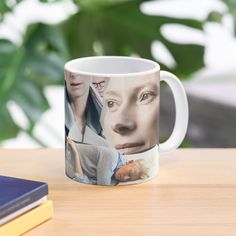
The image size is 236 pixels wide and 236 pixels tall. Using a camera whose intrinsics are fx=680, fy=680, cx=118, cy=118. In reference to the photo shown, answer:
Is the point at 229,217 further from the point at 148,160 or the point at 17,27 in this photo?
the point at 17,27

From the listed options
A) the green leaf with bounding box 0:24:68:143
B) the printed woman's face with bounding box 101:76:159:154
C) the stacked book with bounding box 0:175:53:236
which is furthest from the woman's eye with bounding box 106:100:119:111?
the green leaf with bounding box 0:24:68:143

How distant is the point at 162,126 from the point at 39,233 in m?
1.96

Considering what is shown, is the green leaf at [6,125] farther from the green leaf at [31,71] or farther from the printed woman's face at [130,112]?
the printed woman's face at [130,112]

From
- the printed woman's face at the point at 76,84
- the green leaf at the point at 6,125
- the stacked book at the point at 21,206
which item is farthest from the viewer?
the green leaf at the point at 6,125

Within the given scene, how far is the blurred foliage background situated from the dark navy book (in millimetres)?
675

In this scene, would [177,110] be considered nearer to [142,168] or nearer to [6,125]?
[142,168]

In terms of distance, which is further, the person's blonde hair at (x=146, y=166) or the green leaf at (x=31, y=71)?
the green leaf at (x=31, y=71)

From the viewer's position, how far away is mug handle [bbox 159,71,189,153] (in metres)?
0.74

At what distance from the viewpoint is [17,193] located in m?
0.60

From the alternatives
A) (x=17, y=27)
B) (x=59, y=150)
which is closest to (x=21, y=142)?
(x=17, y=27)

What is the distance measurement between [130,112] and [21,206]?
155 millimetres

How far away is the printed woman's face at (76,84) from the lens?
683mm

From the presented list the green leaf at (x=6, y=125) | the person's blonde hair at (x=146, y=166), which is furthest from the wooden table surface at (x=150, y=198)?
the green leaf at (x=6, y=125)

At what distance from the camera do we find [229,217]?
2.07ft
